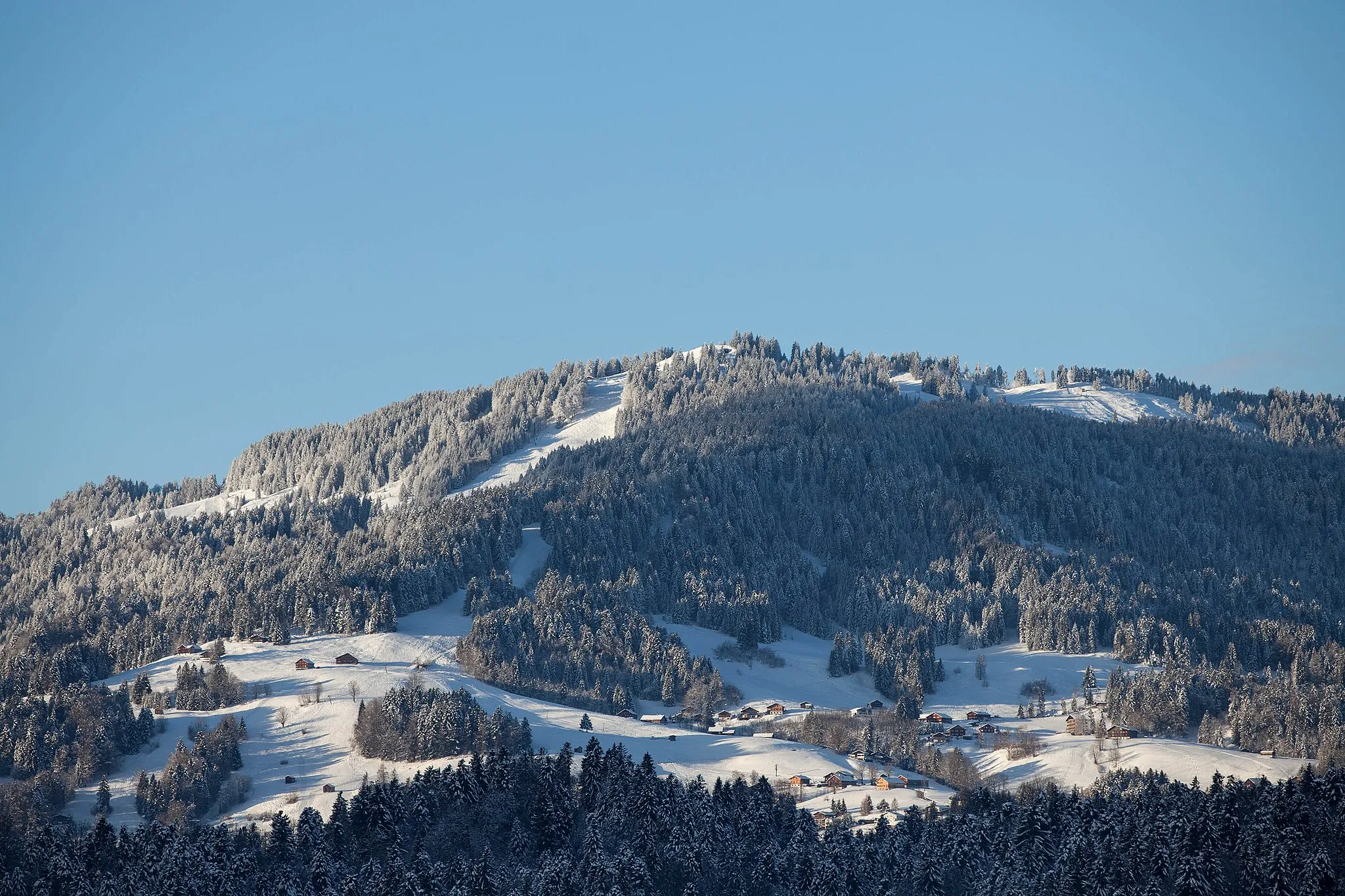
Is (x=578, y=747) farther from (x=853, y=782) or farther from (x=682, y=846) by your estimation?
(x=682, y=846)

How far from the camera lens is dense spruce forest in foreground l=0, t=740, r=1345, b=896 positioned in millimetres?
131000

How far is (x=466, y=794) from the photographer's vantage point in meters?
154

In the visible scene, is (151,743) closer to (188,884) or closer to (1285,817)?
(188,884)

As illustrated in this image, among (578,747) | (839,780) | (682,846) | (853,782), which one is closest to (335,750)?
(578,747)

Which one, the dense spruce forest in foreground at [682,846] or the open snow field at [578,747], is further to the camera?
the open snow field at [578,747]

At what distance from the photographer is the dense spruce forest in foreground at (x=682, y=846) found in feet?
430

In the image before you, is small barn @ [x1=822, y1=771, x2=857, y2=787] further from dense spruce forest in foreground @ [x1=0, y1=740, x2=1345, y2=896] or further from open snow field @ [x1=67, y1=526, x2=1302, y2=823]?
dense spruce forest in foreground @ [x1=0, y1=740, x2=1345, y2=896]

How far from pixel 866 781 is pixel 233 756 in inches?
2512

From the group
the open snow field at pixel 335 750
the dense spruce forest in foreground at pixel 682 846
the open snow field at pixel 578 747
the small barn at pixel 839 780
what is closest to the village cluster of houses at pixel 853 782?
the small barn at pixel 839 780

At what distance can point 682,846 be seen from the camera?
139 m

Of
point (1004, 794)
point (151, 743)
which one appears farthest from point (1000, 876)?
point (151, 743)

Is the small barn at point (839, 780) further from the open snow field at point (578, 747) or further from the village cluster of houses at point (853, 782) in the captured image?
the open snow field at point (578, 747)

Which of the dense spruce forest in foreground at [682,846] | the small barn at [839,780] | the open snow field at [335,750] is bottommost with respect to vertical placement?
the dense spruce forest in foreground at [682,846]

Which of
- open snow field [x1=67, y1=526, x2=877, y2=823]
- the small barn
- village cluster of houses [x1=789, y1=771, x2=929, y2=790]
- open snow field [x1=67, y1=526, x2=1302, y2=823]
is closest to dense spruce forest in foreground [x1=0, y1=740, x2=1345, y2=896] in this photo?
open snow field [x1=67, y1=526, x2=1302, y2=823]
